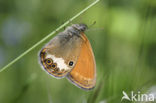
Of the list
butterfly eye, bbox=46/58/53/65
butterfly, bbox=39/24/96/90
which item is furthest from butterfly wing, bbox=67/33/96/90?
butterfly eye, bbox=46/58/53/65

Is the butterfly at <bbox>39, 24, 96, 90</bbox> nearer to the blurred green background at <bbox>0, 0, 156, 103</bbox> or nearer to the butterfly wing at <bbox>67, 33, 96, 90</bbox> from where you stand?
the butterfly wing at <bbox>67, 33, 96, 90</bbox>

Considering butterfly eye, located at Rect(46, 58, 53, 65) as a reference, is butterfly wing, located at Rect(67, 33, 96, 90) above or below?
below

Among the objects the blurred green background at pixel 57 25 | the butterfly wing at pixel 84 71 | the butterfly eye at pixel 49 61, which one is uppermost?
the butterfly eye at pixel 49 61

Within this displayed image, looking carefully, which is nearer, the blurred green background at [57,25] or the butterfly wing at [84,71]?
the butterfly wing at [84,71]

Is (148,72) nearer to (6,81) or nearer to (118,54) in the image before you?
(118,54)

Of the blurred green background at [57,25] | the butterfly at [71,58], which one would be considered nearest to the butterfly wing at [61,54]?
the butterfly at [71,58]

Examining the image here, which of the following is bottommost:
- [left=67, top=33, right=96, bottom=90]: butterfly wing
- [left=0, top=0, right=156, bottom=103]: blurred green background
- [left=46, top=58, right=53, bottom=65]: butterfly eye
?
[left=0, top=0, right=156, bottom=103]: blurred green background

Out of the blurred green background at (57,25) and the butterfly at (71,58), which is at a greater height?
the butterfly at (71,58)

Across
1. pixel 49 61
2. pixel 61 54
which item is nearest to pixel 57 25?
pixel 61 54

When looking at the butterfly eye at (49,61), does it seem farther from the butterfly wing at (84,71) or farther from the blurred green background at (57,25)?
the blurred green background at (57,25)
